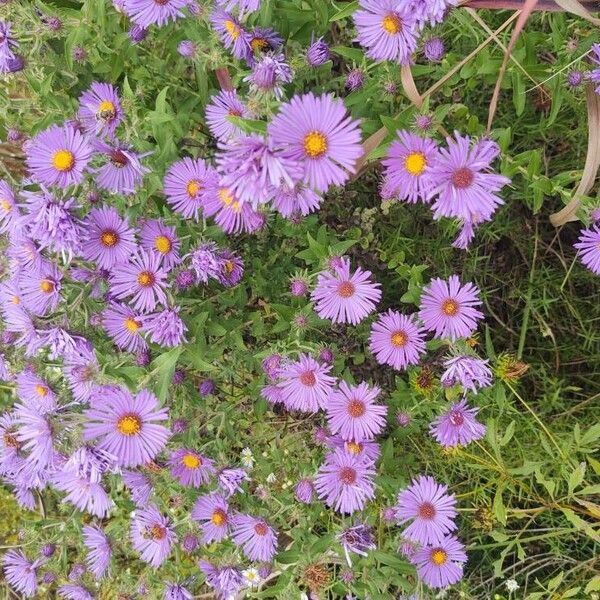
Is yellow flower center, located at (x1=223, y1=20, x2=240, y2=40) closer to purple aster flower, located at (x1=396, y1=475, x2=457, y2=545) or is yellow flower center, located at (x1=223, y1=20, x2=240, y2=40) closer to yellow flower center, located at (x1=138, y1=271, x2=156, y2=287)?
yellow flower center, located at (x1=138, y1=271, x2=156, y2=287)

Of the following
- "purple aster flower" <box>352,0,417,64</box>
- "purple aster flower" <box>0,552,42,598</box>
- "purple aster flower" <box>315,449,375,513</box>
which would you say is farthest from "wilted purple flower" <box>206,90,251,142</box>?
"purple aster flower" <box>0,552,42,598</box>

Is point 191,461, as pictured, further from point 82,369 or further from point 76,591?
point 76,591

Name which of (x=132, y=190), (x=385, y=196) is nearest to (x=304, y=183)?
(x=385, y=196)

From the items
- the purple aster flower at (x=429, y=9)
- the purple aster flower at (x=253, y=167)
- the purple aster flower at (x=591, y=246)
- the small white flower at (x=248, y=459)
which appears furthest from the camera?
the small white flower at (x=248, y=459)

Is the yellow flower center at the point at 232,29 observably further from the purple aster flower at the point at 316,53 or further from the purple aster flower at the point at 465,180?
the purple aster flower at the point at 465,180

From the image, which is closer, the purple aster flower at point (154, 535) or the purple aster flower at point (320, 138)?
the purple aster flower at point (320, 138)

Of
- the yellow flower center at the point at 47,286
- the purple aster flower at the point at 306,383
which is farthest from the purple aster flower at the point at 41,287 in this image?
the purple aster flower at the point at 306,383
